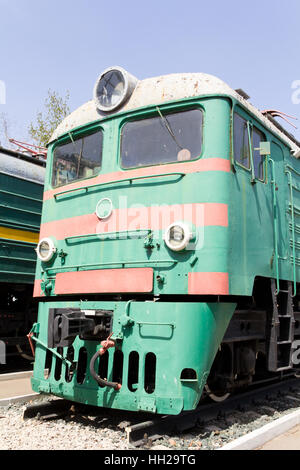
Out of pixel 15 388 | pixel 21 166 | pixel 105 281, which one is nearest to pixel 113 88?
pixel 105 281

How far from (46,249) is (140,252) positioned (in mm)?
1481

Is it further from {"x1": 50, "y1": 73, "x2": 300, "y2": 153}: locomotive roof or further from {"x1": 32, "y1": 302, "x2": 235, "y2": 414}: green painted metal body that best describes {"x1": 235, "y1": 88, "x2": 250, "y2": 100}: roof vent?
{"x1": 32, "y1": 302, "x2": 235, "y2": 414}: green painted metal body

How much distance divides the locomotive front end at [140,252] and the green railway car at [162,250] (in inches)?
0.5

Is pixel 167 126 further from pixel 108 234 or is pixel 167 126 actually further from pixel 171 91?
pixel 108 234

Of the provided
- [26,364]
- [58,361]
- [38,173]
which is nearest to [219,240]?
[58,361]

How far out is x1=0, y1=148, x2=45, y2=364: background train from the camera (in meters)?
7.80

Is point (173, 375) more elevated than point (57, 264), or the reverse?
point (57, 264)

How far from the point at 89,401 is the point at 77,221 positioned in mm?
2028

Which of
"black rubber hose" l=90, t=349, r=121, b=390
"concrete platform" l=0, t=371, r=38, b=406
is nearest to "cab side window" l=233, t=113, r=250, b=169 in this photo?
"black rubber hose" l=90, t=349, r=121, b=390

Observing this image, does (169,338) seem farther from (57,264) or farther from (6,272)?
(6,272)

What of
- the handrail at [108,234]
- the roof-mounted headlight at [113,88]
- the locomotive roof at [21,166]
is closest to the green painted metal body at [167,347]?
the handrail at [108,234]

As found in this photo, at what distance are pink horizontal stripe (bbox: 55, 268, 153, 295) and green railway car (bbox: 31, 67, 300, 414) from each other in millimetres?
→ 14

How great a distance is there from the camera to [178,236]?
449cm

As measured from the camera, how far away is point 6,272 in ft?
25.2
